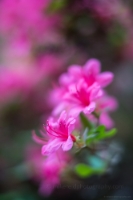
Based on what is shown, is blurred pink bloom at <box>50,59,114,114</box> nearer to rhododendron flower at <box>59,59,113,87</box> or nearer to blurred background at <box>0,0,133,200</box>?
rhododendron flower at <box>59,59,113,87</box>

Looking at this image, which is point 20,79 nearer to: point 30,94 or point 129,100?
point 30,94

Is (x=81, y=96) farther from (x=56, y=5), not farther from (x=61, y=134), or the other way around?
(x=56, y=5)

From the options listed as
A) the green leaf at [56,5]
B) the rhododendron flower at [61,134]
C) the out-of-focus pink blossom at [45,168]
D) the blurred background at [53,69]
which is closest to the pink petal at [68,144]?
the rhododendron flower at [61,134]

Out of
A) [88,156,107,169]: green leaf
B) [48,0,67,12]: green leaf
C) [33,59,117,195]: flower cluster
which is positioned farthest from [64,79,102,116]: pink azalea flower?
[48,0,67,12]: green leaf

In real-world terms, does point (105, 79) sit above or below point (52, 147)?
above

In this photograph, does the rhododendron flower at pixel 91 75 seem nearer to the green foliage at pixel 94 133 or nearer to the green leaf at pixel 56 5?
the green foliage at pixel 94 133

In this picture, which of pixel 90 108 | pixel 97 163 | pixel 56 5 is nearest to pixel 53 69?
pixel 56 5
